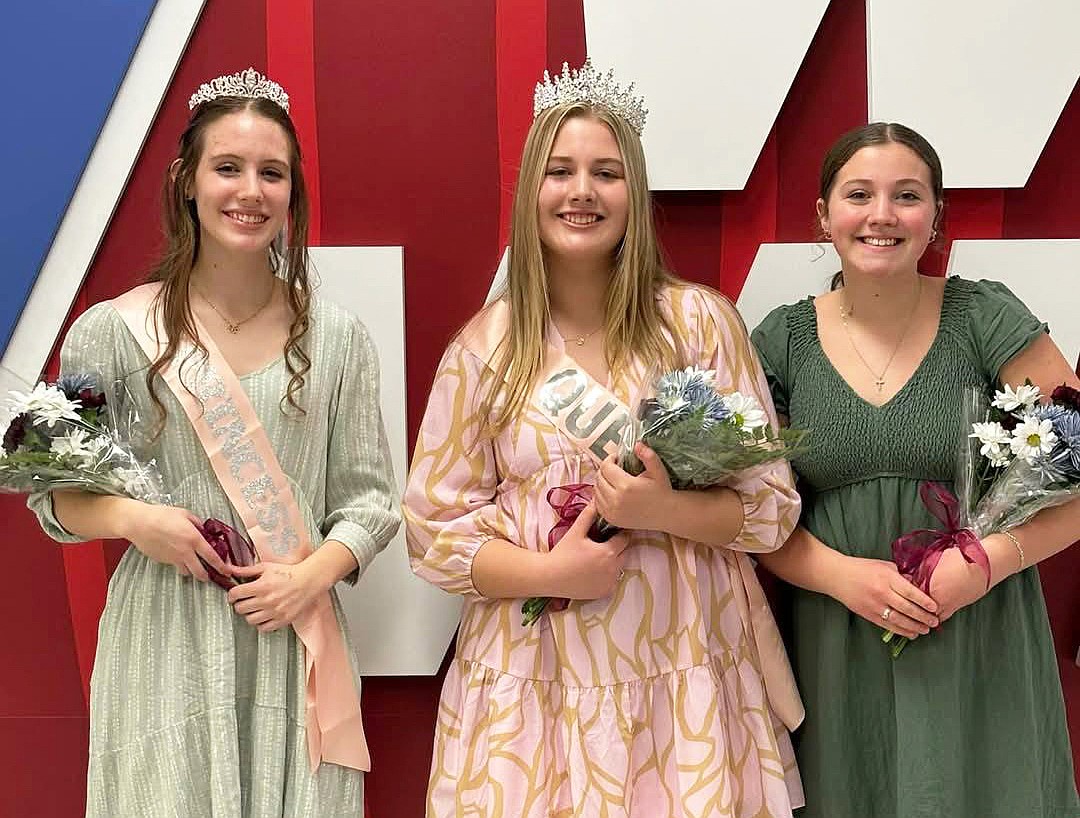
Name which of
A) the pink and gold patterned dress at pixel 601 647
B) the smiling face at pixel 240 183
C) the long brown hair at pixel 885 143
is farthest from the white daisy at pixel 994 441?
the smiling face at pixel 240 183

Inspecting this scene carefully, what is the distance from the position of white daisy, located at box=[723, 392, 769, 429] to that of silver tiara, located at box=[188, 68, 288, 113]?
1.02m

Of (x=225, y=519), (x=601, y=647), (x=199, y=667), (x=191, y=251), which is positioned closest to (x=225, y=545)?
(x=225, y=519)

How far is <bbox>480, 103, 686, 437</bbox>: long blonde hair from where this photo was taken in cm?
191

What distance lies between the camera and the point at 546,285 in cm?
197

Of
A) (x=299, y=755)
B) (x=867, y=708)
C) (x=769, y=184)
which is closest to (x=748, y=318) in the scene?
(x=769, y=184)

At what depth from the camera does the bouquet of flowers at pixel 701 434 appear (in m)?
1.63

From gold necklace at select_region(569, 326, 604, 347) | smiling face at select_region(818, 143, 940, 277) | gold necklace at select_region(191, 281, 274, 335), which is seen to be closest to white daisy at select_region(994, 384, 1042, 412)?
smiling face at select_region(818, 143, 940, 277)

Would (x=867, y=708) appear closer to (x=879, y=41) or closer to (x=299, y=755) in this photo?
(x=299, y=755)

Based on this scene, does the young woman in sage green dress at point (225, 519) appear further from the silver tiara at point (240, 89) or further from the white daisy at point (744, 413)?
the white daisy at point (744, 413)

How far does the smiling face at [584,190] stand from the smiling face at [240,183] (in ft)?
1.61

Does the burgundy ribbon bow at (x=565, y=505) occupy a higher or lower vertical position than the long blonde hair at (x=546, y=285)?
lower

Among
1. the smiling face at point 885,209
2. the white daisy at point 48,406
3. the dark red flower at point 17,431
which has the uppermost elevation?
the smiling face at point 885,209

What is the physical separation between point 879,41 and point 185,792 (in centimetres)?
202

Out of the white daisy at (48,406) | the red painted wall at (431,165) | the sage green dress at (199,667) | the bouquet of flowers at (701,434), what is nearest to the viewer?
the bouquet of flowers at (701,434)
